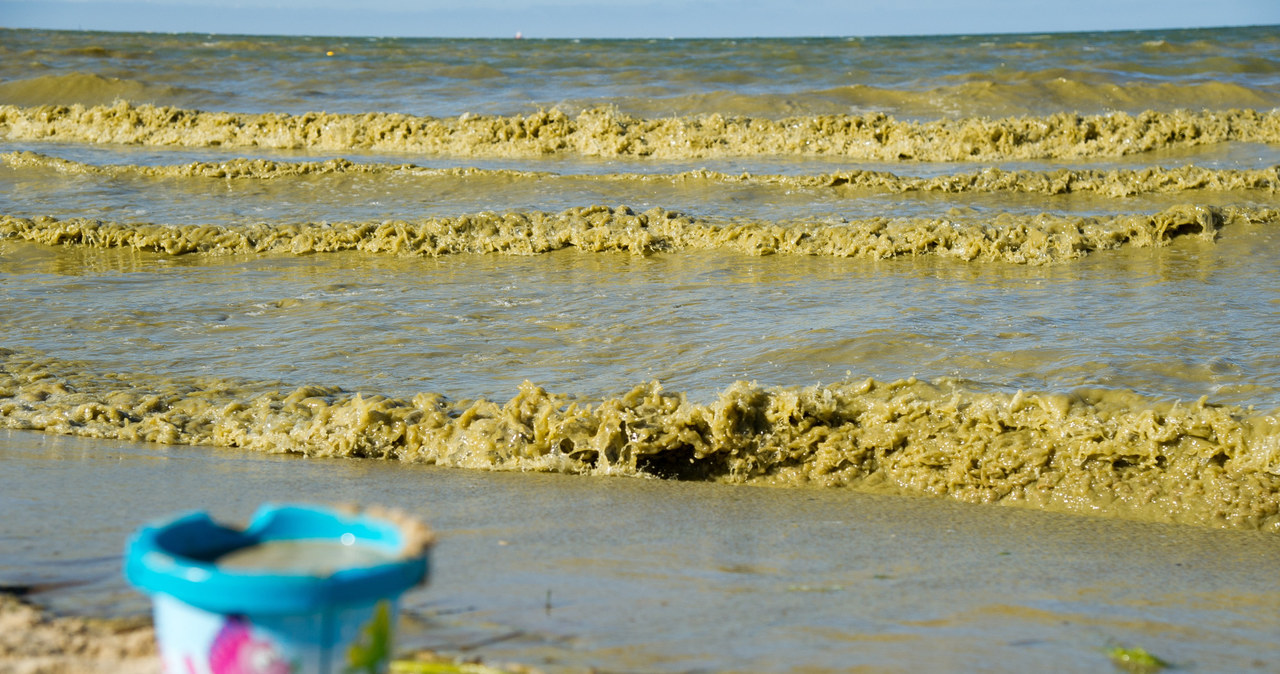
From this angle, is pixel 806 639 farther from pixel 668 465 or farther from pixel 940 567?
pixel 668 465

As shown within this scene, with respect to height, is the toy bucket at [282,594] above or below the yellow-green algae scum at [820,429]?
above

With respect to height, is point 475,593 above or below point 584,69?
below

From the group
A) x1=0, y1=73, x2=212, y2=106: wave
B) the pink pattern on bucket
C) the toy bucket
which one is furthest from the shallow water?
x1=0, y1=73, x2=212, y2=106: wave

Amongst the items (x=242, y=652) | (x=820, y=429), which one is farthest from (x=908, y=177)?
(x=242, y=652)

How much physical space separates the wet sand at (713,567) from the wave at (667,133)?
10966 mm

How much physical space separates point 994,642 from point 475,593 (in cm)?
133

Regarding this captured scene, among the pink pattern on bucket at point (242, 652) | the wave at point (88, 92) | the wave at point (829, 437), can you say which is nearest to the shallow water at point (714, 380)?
the wave at point (829, 437)

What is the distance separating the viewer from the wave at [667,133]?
47.8ft

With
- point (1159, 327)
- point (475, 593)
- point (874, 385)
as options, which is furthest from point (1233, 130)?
point (475, 593)

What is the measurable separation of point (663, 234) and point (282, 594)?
837cm

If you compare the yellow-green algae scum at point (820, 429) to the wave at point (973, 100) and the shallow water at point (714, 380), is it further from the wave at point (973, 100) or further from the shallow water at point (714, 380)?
the wave at point (973, 100)

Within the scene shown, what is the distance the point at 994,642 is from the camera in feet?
9.29

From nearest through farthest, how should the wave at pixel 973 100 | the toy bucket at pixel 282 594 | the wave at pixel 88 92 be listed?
the toy bucket at pixel 282 594, the wave at pixel 973 100, the wave at pixel 88 92

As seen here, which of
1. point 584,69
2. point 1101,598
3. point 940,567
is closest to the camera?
point 1101,598
